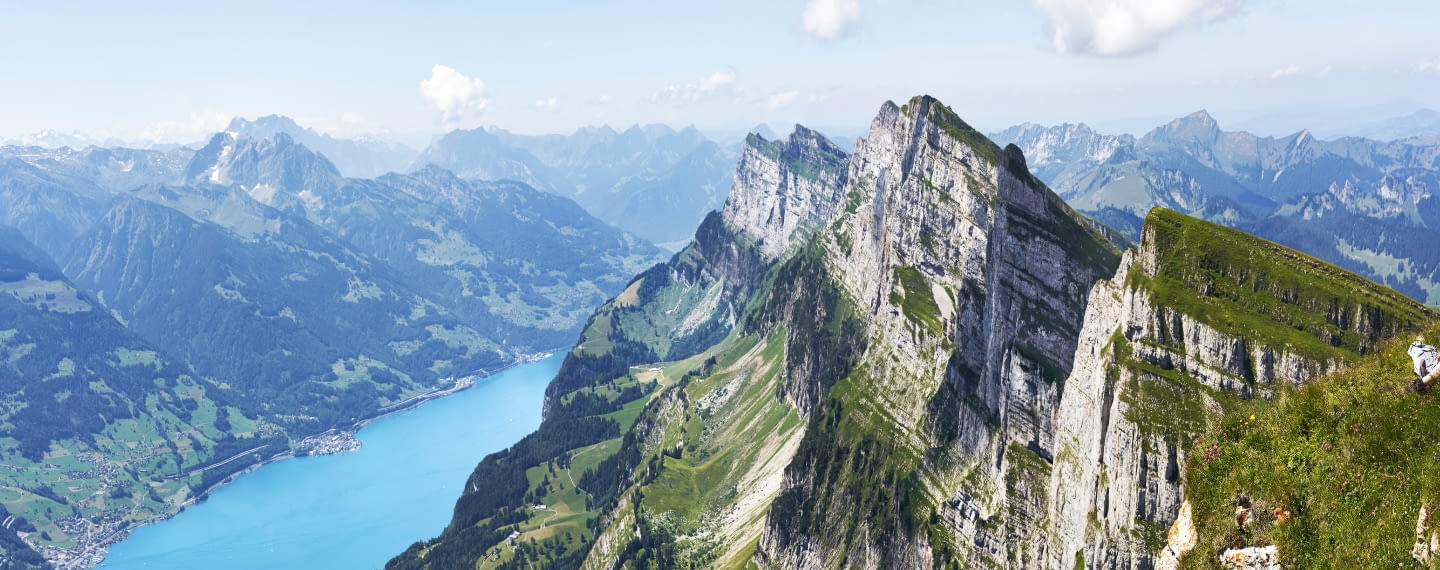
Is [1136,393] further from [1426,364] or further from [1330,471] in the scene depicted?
[1330,471]

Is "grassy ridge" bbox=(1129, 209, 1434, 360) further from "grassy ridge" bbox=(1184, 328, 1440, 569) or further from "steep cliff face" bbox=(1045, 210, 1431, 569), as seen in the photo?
"grassy ridge" bbox=(1184, 328, 1440, 569)

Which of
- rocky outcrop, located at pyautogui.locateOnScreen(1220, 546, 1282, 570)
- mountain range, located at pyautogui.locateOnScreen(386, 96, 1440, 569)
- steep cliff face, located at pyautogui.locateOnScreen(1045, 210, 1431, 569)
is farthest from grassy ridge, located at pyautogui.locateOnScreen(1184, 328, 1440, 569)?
steep cliff face, located at pyautogui.locateOnScreen(1045, 210, 1431, 569)

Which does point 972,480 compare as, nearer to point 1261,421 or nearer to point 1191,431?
point 1191,431

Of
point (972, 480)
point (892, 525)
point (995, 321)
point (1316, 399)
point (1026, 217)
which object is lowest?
point (892, 525)

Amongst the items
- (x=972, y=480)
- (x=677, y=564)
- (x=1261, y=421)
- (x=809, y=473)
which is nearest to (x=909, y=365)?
(x=809, y=473)

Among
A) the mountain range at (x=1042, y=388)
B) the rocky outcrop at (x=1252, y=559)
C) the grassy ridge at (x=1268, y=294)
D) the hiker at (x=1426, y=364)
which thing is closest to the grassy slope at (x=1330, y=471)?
the mountain range at (x=1042, y=388)

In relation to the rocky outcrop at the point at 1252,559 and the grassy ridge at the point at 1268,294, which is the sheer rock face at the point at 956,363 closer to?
the grassy ridge at the point at 1268,294
